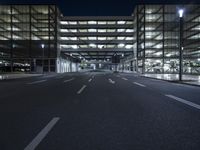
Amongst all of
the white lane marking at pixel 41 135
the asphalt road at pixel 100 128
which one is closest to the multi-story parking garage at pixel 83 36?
the asphalt road at pixel 100 128

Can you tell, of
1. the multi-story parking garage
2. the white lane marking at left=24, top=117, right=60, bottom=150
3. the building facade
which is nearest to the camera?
the white lane marking at left=24, top=117, right=60, bottom=150

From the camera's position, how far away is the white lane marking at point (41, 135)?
404 centimetres

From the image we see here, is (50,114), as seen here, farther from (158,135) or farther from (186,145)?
(186,145)

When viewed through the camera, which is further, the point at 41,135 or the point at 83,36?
the point at 83,36

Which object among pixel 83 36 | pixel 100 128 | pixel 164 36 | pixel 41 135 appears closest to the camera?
pixel 41 135

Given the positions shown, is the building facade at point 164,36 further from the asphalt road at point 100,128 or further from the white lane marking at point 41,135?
the white lane marking at point 41,135

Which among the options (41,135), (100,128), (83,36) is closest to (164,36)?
(83,36)

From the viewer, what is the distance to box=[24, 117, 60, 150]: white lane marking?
13.3 feet

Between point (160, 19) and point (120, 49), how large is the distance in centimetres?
1821

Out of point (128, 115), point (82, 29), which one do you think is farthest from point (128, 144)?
point (82, 29)

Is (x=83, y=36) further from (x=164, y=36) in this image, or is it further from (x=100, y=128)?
(x=100, y=128)

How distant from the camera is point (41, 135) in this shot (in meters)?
4.67

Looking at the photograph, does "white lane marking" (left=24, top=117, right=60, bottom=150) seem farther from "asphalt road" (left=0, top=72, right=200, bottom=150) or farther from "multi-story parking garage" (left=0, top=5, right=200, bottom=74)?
"multi-story parking garage" (left=0, top=5, right=200, bottom=74)

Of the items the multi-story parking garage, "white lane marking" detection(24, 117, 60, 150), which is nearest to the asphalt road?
"white lane marking" detection(24, 117, 60, 150)
